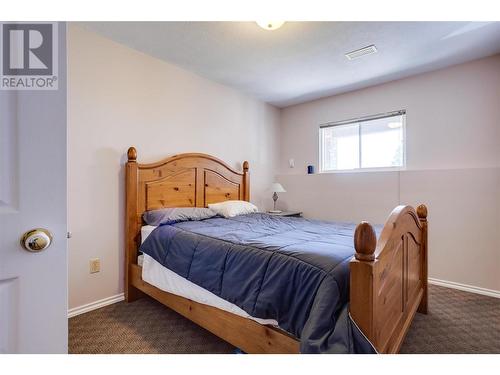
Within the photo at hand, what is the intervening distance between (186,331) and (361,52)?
289 centimetres

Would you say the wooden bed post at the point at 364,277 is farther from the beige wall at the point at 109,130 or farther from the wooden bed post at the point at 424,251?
the beige wall at the point at 109,130

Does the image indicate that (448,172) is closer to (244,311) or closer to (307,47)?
(307,47)

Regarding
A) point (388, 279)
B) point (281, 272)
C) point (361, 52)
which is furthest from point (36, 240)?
point (361, 52)

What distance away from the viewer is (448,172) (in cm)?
279

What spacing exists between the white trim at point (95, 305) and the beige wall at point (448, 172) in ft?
9.04

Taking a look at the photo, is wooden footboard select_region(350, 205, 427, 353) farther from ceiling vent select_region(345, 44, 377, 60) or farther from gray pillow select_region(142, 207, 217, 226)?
gray pillow select_region(142, 207, 217, 226)

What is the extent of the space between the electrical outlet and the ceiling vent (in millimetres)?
3044

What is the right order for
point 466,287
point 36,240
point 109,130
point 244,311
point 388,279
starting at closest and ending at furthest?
point 36,240 → point 388,279 → point 244,311 → point 109,130 → point 466,287

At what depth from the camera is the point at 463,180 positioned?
271 cm

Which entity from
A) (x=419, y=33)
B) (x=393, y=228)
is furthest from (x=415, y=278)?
(x=419, y=33)

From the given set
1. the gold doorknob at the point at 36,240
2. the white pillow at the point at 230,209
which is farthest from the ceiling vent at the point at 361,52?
the gold doorknob at the point at 36,240

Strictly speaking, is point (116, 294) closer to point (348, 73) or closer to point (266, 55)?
point (266, 55)

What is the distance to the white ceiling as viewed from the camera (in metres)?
2.15

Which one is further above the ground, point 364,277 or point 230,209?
point 230,209
